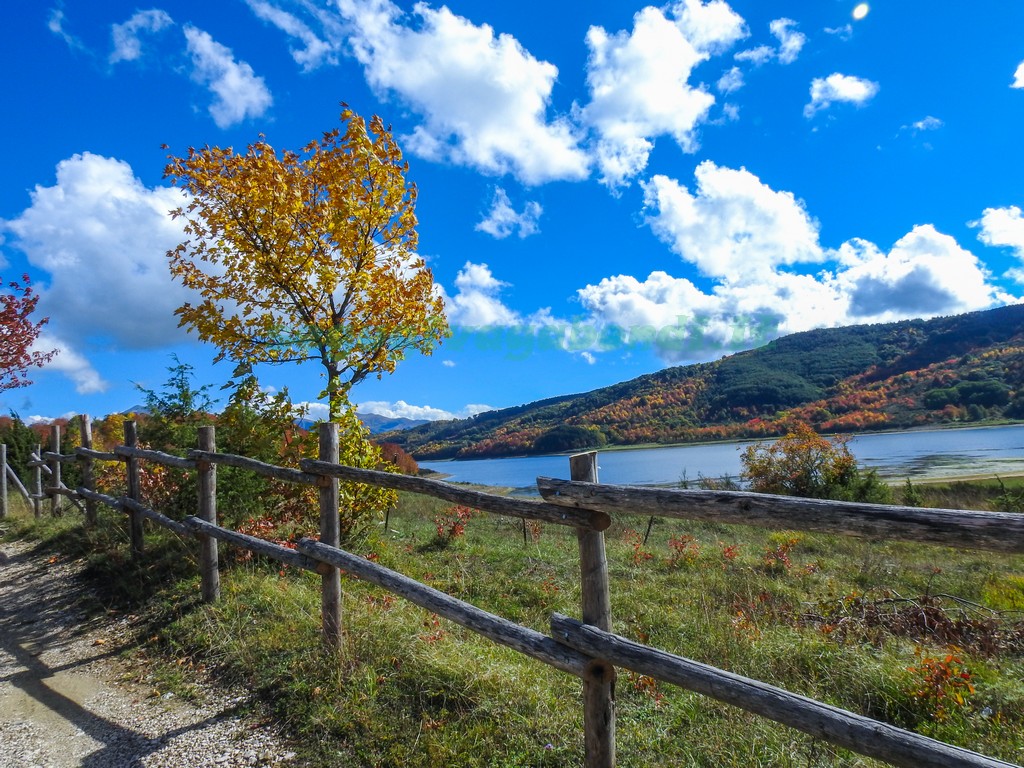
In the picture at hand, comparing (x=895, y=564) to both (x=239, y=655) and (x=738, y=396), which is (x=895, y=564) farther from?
(x=738, y=396)

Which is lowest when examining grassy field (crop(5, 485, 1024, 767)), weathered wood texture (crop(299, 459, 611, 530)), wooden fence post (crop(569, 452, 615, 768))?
grassy field (crop(5, 485, 1024, 767))

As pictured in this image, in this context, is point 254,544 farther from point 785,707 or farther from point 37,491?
point 37,491

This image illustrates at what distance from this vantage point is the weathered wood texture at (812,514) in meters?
2.06

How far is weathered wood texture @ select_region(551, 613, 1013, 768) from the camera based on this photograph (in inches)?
86.7

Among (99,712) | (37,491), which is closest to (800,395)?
(37,491)

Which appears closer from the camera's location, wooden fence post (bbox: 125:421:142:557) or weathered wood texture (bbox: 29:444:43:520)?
wooden fence post (bbox: 125:421:142:557)

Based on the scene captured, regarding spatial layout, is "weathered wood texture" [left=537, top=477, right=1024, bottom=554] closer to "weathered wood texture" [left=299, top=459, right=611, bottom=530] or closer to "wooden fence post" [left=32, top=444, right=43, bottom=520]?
"weathered wood texture" [left=299, top=459, right=611, bottom=530]

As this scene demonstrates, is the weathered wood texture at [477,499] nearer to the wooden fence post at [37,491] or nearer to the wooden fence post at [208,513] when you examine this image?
the wooden fence post at [208,513]

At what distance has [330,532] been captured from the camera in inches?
213

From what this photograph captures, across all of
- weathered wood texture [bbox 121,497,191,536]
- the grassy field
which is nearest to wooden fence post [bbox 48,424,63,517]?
the grassy field

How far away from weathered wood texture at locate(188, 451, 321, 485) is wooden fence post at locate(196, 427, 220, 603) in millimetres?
95

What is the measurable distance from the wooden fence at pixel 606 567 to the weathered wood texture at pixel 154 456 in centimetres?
173

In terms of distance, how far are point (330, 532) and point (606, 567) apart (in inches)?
117

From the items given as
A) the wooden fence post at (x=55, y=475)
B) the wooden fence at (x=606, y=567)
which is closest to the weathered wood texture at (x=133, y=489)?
the wooden fence at (x=606, y=567)
